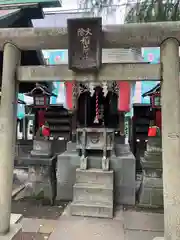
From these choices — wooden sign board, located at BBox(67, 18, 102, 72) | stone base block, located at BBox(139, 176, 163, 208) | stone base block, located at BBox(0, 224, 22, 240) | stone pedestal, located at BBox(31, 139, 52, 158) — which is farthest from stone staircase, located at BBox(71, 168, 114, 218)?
wooden sign board, located at BBox(67, 18, 102, 72)

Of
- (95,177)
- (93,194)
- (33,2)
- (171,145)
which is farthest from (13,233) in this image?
(33,2)

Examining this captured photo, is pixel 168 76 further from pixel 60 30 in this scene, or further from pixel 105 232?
pixel 105 232

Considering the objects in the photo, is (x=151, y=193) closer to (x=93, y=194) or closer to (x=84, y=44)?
(x=93, y=194)

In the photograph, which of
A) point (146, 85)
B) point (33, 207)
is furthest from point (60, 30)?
point (146, 85)

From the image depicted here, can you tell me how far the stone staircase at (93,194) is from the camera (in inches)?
203

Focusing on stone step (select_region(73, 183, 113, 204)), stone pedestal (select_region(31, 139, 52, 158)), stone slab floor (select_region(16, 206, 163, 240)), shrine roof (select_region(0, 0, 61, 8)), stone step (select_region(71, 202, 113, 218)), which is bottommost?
stone slab floor (select_region(16, 206, 163, 240))

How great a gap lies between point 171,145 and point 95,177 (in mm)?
3192

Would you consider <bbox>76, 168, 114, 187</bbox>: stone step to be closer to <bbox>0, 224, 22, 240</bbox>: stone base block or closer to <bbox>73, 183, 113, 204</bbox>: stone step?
<bbox>73, 183, 113, 204</bbox>: stone step

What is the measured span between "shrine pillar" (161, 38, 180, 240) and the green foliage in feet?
3.05

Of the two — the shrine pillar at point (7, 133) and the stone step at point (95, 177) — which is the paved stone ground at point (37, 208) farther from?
the shrine pillar at point (7, 133)

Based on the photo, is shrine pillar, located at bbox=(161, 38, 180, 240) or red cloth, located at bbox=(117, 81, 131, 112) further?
red cloth, located at bbox=(117, 81, 131, 112)

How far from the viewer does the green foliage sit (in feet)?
10.9

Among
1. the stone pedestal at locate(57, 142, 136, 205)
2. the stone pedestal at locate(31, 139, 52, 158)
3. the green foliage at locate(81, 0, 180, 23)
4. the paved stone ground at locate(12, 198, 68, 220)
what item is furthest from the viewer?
the stone pedestal at locate(31, 139, 52, 158)

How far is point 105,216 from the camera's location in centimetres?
508
